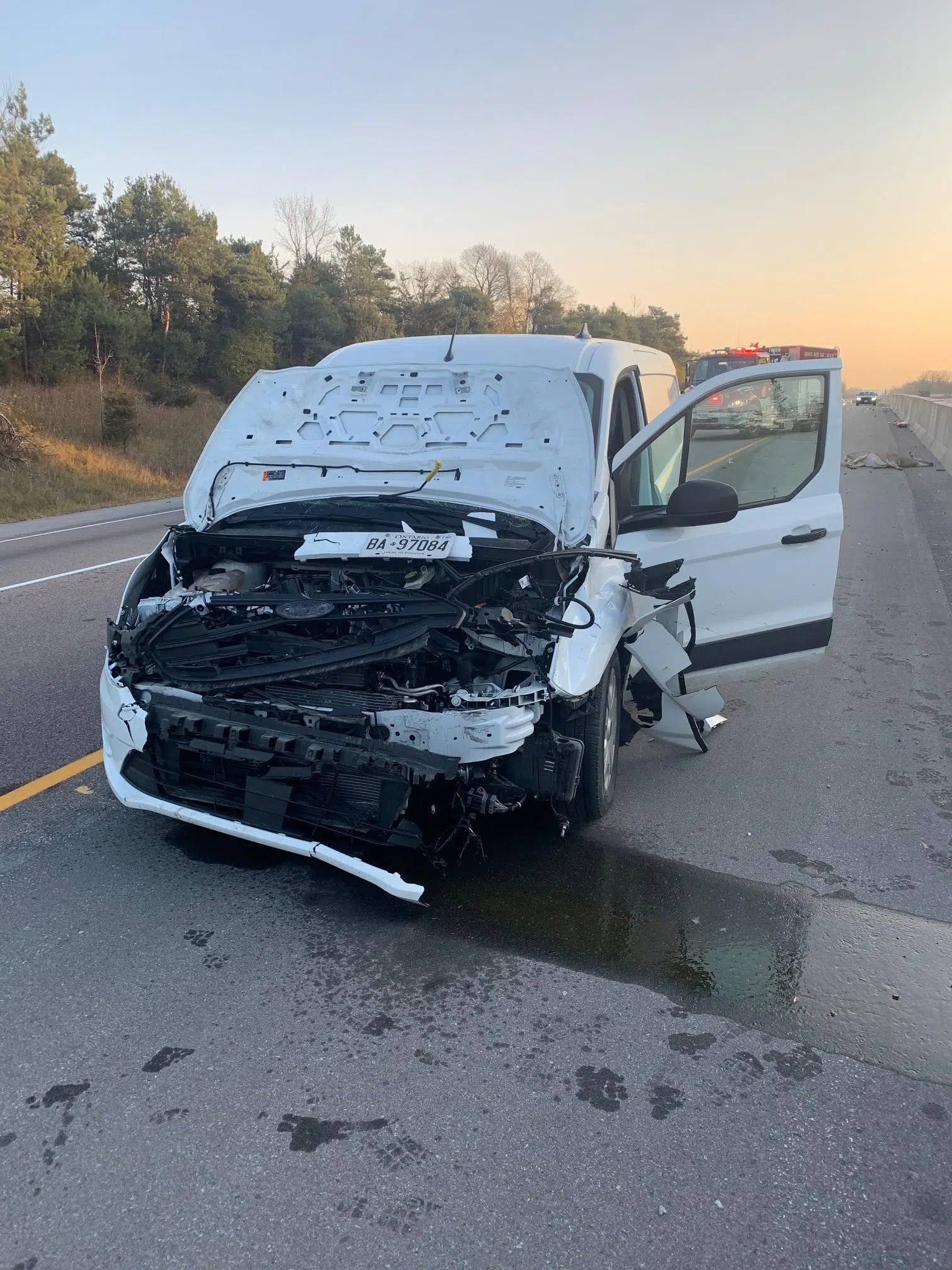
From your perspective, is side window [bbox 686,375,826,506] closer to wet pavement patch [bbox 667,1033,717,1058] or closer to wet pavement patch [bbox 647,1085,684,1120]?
wet pavement patch [bbox 667,1033,717,1058]

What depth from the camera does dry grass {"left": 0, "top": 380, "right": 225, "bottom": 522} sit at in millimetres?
17891

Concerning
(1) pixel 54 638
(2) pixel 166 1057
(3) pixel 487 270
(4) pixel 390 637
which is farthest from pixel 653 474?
(3) pixel 487 270

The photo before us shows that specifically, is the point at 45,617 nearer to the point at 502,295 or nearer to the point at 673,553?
the point at 673,553

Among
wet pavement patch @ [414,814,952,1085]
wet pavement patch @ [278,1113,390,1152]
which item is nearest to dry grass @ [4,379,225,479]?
wet pavement patch @ [414,814,952,1085]

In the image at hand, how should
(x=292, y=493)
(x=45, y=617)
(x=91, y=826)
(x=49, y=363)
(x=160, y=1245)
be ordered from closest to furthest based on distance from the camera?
(x=160, y=1245)
(x=91, y=826)
(x=292, y=493)
(x=45, y=617)
(x=49, y=363)

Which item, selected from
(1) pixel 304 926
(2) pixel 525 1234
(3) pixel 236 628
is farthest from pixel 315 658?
(2) pixel 525 1234

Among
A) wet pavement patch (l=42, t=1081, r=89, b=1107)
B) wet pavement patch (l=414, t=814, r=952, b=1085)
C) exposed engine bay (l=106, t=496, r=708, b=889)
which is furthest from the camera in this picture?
exposed engine bay (l=106, t=496, r=708, b=889)

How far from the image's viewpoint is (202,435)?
91.2 ft

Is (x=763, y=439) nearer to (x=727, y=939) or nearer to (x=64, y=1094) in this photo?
(x=727, y=939)

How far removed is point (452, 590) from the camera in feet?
12.0

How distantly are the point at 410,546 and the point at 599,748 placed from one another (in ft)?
3.81

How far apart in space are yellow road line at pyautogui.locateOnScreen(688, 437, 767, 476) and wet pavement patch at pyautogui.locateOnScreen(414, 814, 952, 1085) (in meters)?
2.12

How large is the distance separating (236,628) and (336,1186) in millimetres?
2087

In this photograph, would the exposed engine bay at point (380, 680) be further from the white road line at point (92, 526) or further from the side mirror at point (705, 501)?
the white road line at point (92, 526)
